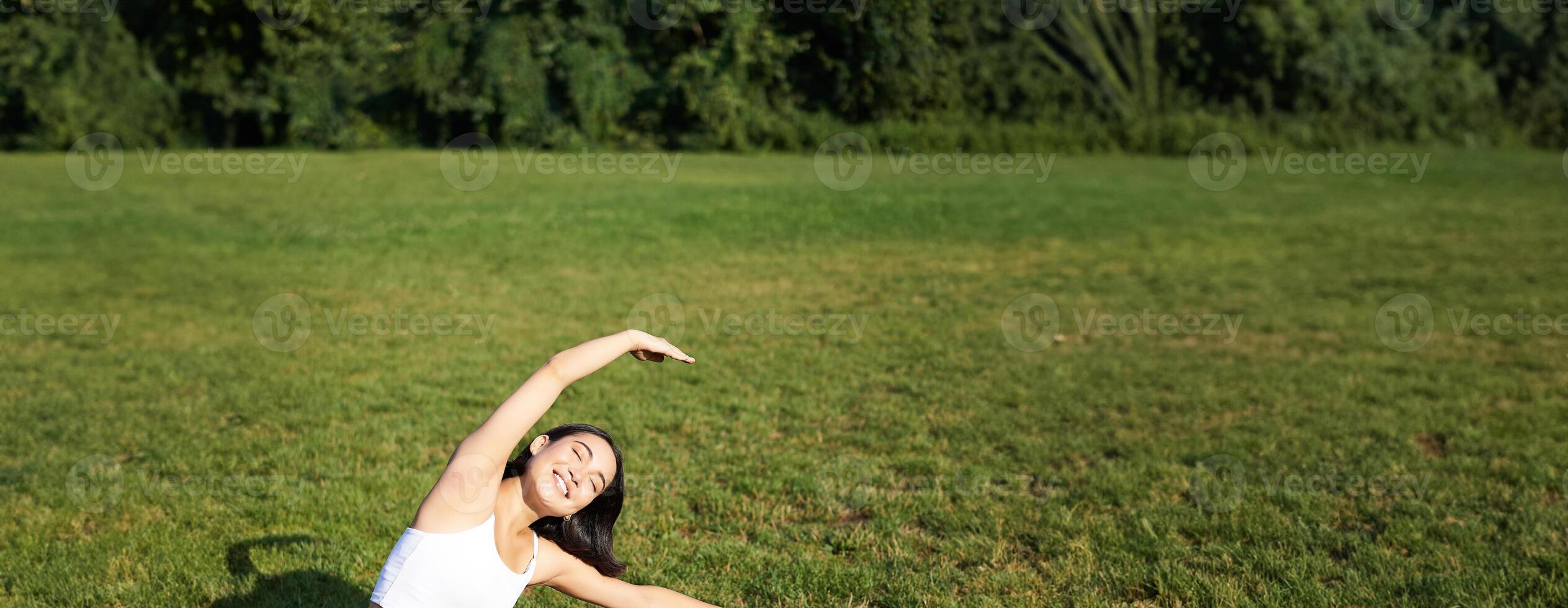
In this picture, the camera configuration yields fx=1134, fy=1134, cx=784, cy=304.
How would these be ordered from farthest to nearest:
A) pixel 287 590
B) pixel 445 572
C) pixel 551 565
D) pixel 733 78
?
1. pixel 733 78
2. pixel 287 590
3. pixel 551 565
4. pixel 445 572

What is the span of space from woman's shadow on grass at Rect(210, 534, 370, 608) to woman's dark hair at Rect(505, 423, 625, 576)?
4.52ft

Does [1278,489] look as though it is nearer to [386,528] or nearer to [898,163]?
[386,528]

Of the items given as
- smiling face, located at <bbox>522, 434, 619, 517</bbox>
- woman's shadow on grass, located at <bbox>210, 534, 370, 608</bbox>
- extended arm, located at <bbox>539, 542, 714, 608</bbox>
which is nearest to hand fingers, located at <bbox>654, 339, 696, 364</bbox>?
smiling face, located at <bbox>522, 434, 619, 517</bbox>

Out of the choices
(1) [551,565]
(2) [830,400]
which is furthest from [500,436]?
(2) [830,400]

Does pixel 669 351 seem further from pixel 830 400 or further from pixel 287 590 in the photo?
pixel 830 400

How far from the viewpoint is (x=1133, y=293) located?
12.0 metres

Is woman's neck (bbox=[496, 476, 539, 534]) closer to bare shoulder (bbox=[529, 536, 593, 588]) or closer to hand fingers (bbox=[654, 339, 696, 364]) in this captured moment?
bare shoulder (bbox=[529, 536, 593, 588])

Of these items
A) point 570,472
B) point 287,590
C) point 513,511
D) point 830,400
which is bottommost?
point 830,400

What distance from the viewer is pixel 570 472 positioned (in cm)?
327

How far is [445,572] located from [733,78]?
83.8 ft

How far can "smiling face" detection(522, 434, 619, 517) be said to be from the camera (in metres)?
3.27

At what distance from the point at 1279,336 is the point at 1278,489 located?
4.55 metres

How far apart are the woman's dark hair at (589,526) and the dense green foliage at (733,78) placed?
22.9m

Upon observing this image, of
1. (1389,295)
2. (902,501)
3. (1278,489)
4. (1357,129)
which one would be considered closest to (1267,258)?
(1389,295)
